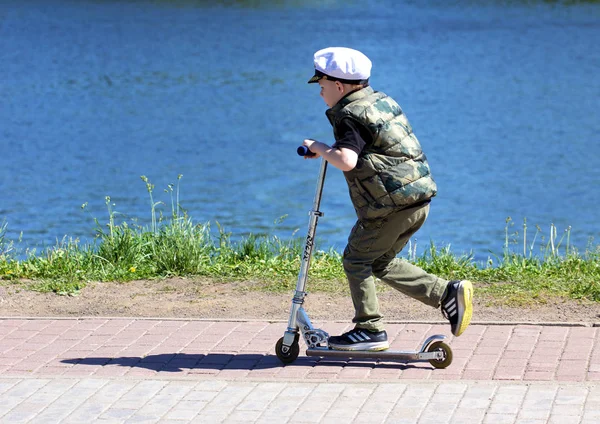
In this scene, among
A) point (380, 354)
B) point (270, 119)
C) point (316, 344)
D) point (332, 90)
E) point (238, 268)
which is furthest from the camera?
point (270, 119)

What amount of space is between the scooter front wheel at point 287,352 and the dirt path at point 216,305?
3.29ft

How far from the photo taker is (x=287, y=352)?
5.64 meters

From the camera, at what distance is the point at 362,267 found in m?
5.52

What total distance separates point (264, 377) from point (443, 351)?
96cm

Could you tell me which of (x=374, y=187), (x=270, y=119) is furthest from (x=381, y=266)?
(x=270, y=119)

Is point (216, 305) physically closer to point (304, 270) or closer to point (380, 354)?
point (304, 270)

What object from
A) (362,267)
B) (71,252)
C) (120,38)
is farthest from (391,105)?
(120,38)

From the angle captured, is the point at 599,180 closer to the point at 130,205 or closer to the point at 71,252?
the point at 130,205

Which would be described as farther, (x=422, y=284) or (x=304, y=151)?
(x=422, y=284)

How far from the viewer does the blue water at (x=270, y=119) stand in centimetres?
1569

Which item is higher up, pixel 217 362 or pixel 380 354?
pixel 380 354

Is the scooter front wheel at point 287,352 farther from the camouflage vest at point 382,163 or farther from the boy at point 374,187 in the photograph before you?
the camouflage vest at point 382,163

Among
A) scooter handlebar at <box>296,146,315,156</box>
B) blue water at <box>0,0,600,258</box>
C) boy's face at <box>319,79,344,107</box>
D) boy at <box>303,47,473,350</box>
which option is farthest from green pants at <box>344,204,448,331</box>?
blue water at <box>0,0,600,258</box>

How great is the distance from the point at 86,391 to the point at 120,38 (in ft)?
123
